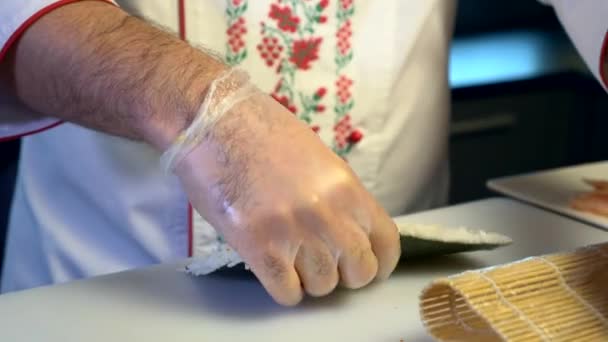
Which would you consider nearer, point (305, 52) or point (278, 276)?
point (278, 276)

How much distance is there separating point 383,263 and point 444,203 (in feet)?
1.38

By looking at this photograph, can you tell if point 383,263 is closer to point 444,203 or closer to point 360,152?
point 360,152

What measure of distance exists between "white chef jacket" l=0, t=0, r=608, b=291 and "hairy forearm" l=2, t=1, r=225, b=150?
0.10 metres

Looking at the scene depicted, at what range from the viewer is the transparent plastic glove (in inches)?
19.9

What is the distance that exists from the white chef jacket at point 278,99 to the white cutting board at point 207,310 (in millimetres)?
157

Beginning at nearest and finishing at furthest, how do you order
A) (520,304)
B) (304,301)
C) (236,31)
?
(520,304)
(304,301)
(236,31)

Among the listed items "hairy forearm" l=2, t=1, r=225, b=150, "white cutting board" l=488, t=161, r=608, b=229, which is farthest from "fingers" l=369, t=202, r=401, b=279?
"white cutting board" l=488, t=161, r=608, b=229

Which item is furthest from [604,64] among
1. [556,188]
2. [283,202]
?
[283,202]

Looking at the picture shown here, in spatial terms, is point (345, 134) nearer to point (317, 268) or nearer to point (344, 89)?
point (344, 89)

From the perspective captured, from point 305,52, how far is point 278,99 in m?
0.05

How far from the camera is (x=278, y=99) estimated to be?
0.76m

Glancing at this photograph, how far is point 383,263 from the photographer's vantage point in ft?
1.79

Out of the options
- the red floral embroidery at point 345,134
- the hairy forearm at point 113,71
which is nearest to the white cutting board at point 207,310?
the hairy forearm at point 113,71

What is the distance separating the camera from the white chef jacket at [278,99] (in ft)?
2.41
